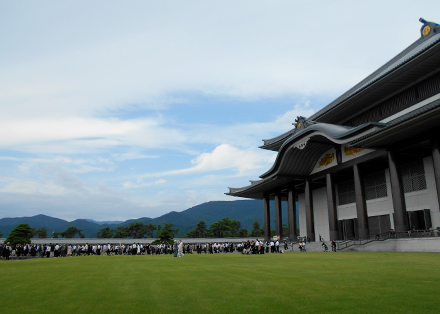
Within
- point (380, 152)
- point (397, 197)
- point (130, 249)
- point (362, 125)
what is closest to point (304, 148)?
point (380, 152)

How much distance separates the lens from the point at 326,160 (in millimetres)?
35750

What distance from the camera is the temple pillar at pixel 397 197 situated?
2481 cm

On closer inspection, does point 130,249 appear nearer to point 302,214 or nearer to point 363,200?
point 363,200

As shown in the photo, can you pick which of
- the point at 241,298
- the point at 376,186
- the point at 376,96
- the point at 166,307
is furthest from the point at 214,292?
the point at 376,186

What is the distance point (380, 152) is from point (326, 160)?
321 inches

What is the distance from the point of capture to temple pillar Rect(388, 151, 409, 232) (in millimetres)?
24812

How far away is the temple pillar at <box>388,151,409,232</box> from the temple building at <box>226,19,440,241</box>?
0.23 feet

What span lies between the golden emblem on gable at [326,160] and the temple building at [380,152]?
10cm

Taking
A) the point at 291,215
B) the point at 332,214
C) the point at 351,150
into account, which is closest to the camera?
the point at 351,150

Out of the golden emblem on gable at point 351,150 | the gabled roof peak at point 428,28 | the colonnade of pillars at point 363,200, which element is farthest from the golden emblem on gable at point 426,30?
the golden emblem on gable at point 351,150

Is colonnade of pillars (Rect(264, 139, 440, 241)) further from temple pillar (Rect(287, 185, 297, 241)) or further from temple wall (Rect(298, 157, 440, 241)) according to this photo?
temple wall (Rect(298, 157, 440, 241))

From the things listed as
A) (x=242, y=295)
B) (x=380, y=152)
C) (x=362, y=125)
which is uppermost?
(x=362, y=125)

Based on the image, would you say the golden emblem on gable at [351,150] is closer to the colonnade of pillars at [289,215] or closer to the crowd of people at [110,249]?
the crowd of people at [110,249]

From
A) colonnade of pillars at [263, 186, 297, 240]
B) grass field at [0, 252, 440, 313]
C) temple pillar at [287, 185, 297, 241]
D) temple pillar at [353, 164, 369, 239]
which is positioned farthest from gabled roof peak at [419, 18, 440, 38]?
grass field at [0, 252, 440, 313]
